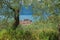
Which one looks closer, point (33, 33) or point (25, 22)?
point (33, 33)

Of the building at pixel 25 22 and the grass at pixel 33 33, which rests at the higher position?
the building at pixel 25 22

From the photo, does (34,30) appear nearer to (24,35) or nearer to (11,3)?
(24,35)

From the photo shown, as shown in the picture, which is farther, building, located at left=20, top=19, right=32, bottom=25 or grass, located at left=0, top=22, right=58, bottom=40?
building, located at left=20, top=19, right=32, bottom=25

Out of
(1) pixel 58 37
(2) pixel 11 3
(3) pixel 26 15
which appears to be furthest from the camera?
(3) pixel 26 15

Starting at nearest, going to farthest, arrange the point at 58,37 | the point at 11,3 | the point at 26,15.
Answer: the point at 11,3 → the point at 58,37 → the point at 26,15

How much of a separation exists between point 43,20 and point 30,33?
625 millimetres

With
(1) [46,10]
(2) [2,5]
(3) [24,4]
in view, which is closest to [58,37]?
(1) [46,10]

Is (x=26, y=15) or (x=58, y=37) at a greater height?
(x=26, y=15)

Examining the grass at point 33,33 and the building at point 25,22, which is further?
the building at point 25,22

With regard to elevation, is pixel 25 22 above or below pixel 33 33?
above

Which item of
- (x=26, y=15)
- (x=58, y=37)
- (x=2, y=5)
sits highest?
(x=2, y=5)

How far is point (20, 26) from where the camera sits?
636 cm

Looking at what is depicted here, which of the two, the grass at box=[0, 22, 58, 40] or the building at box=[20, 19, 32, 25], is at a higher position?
the building at box=[20, 19, 32, 25]

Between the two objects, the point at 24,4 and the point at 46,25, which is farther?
the point at 46,25
